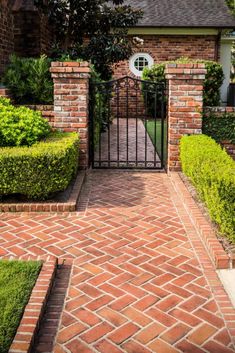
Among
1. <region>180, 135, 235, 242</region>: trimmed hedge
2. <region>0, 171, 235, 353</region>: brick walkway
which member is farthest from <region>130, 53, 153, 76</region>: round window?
<region>0, 171, 235, 353</region>: brick walkway

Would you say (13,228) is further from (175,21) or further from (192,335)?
(175,21)

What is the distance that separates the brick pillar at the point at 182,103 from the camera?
786 centimetres

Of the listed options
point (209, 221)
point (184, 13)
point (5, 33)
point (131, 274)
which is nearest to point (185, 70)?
point (209, 221)

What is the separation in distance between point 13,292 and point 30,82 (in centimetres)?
579

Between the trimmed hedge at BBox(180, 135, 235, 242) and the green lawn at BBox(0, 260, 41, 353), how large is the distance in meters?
1.98

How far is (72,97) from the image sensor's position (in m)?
8.00

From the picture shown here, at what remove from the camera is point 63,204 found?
6086 mm

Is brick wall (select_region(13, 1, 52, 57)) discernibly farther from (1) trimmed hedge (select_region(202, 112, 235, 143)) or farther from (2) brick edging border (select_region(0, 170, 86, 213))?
(2) brick edging border (select_region(0, 170, 86, 213))

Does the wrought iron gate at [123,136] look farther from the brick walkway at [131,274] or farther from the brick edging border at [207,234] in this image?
the brick walkway at [131,274]

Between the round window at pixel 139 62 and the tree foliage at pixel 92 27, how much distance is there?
552 centimetres

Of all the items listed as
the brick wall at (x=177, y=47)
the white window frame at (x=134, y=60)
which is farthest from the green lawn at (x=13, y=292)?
the white window frame at (x=134, y=60)

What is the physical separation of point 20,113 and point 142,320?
449 cm

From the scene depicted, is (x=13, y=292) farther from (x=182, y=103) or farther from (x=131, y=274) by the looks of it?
(x=182, y=103)

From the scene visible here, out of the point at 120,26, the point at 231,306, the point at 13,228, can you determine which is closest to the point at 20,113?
the point at 13,228
